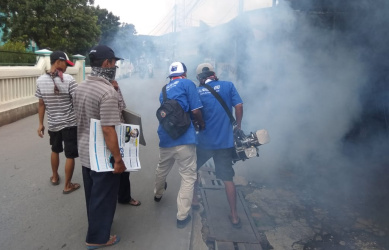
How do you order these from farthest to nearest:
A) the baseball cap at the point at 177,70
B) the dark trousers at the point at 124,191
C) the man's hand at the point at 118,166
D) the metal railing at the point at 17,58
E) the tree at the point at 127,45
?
the tree at the point at 127,45 < the metal railing at the point at 17,58 < the dark trousers at the point at 124,191 < the baseball cap at the point at 177,70 < the man's hand at the point at 118,166

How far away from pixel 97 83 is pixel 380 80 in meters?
4.50

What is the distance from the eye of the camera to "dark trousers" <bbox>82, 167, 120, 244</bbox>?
8.18 ft

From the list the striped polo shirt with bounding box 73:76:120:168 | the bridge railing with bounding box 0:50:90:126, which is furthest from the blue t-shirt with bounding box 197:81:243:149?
the bridge railing with bounding box 0:50:90:126

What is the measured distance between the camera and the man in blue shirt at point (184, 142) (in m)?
2.88

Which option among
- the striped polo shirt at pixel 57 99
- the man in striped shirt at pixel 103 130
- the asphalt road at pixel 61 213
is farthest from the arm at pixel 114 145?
the striped polo shirt at pixel 57 99

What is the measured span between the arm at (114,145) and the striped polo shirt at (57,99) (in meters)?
1.45

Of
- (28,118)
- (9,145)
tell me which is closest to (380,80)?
(9,145)

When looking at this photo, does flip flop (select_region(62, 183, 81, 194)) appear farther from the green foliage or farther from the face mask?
the green foliage

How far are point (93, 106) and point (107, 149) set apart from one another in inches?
13.6

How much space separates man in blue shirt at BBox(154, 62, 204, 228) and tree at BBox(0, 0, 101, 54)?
13.9m

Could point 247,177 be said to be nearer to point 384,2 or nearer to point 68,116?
point 68,116

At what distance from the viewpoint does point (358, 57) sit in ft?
16.7

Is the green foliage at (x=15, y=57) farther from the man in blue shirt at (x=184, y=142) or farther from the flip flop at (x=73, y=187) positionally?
the man in blue shirt at (x=184, y=142)

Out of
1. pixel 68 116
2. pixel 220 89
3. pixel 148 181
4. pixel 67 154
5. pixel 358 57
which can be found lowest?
pixel 148 181
